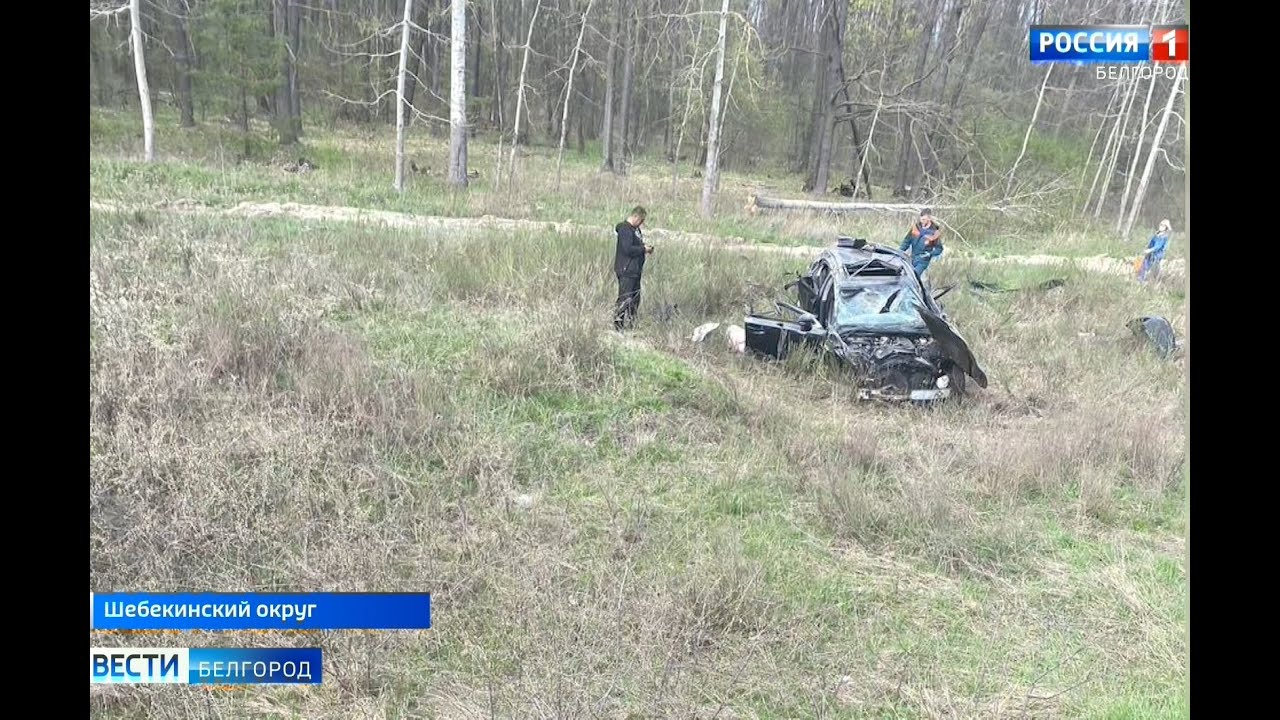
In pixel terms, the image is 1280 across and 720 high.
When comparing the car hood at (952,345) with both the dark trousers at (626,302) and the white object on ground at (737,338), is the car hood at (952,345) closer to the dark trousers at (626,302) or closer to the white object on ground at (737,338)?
the white object on ground at (737,338)

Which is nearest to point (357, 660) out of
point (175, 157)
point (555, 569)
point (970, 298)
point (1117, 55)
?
point (555, 569)

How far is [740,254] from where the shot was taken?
1198 cm

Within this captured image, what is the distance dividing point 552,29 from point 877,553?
32.9 m

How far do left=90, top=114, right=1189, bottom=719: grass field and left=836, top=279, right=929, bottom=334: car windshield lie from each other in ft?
2.52

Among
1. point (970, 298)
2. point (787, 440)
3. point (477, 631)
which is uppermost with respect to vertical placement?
point (970, 298)

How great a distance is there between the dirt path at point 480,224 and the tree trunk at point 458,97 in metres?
3.83

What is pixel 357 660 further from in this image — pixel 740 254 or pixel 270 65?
pixel 270 65

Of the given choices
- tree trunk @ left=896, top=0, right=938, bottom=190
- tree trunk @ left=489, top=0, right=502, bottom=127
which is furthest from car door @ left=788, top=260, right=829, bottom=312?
tree trunk @ left=489, top=0, right=502, bottom=127

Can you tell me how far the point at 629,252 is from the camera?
27.1ft

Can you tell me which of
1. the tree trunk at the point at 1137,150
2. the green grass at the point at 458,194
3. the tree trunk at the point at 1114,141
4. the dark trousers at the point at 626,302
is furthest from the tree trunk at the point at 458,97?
the tree trunk at the point at 1114,141

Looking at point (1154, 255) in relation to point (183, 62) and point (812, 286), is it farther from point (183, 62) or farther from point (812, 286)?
point (183, 62)

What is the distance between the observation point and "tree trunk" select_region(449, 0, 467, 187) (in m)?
15.8

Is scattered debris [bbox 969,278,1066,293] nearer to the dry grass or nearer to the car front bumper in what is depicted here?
the dry grass
